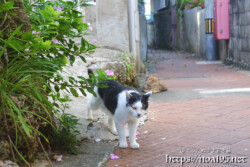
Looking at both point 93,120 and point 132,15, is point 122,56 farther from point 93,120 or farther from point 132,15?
point 93,120

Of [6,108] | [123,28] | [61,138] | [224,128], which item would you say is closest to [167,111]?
[224,128]

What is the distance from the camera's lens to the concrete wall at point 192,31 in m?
18.8

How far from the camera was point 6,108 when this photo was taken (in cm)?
305

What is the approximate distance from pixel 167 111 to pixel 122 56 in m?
2.61

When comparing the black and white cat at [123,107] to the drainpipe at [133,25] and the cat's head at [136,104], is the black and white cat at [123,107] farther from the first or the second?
the drainpipe at [133,25]

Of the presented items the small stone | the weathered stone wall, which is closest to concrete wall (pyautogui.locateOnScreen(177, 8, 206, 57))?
the weathered stone wall

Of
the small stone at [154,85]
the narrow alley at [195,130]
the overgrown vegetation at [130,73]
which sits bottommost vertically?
the narrow alley at [195,130]

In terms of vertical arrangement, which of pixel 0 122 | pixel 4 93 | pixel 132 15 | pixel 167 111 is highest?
pixel 132 15

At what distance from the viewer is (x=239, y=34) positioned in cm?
1254

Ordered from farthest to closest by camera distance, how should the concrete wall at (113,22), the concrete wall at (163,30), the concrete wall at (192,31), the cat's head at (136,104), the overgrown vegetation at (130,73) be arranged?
the concrete wall at (163,30), the concrete wall at (192,31), the concrete wall at (113,22), the overgrown vegetation at (130,73), the cat's head at (136,104)

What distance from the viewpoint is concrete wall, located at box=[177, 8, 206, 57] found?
1877 cm

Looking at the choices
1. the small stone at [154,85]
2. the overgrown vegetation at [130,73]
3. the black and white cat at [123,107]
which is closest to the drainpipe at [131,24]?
the overgrown vegetation at [130,73]

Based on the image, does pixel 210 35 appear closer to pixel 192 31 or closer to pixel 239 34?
pixel 239 34

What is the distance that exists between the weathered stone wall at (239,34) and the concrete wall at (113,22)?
4.08m
